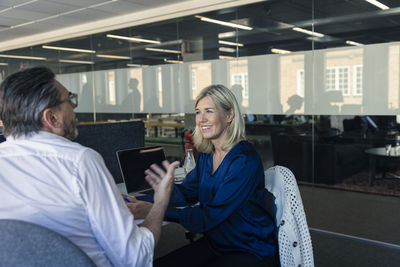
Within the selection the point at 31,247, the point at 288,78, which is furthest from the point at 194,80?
the point at 31,247

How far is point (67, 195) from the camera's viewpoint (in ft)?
3.24

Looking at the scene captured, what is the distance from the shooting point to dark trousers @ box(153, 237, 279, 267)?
1.58m

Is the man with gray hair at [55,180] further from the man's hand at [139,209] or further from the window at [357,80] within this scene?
the window at [357,80]

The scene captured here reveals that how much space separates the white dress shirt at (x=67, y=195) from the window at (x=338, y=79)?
3.32 meters

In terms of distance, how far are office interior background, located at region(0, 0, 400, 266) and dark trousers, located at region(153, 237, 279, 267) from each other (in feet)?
5.45

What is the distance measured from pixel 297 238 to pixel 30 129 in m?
1.19

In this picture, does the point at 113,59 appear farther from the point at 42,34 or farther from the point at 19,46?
the point at 19,46

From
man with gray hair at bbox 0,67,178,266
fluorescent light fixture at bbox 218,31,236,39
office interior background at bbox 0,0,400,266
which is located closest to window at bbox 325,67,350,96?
office interior background at bbox 0,0,400,266

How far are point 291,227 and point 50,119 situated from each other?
3.61ft

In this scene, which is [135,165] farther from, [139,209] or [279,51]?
[279,51]

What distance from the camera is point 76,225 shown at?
1.01 meters

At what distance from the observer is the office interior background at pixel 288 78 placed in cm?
361

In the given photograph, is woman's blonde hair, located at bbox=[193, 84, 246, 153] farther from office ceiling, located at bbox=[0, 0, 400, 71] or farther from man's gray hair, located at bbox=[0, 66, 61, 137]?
office ceiling, located at bbox=[0, 0, 400, 71]

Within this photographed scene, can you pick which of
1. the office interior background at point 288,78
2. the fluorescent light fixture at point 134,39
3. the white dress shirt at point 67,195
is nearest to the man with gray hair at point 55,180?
the white dress shirt at point 67,195
